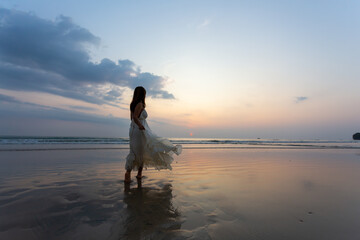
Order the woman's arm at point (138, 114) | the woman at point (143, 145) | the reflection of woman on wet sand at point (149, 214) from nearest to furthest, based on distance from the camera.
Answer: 1. the reflection of woman on wet sand at point (149, 214)
2. the woman's arm at point (138, 114)
3. the woman at point (143, 145)

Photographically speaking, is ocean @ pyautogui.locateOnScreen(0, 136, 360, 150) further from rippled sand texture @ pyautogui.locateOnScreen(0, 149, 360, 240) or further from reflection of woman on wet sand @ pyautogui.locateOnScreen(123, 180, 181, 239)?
reflection of woman on wet sand @ pyautogui.locateOnScreen(123, 180, 181, 239)

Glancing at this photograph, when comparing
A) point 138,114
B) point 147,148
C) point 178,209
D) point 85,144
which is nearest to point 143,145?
point 147,148

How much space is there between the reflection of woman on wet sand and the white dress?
1151 mm

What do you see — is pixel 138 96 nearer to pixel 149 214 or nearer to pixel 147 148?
pixel 147 148

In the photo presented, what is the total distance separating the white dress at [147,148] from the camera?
5141 mm

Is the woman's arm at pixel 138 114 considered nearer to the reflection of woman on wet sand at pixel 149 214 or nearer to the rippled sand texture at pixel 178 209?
the rippled sand texture at pixel 178 209

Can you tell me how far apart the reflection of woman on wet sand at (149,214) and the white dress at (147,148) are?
115 centimetres

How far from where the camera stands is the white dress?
5.14 meters

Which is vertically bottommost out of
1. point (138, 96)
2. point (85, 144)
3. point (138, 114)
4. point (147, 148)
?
point (85, 144)

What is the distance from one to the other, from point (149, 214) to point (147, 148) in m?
2.52

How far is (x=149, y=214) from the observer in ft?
9.17

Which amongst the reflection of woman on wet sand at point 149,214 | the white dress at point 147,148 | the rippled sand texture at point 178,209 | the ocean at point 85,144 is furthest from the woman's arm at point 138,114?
the ocean at point 85,144

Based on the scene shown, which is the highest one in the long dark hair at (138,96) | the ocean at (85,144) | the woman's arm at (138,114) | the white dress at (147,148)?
the long dark hair at (138,96)

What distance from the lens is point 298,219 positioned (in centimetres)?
266
